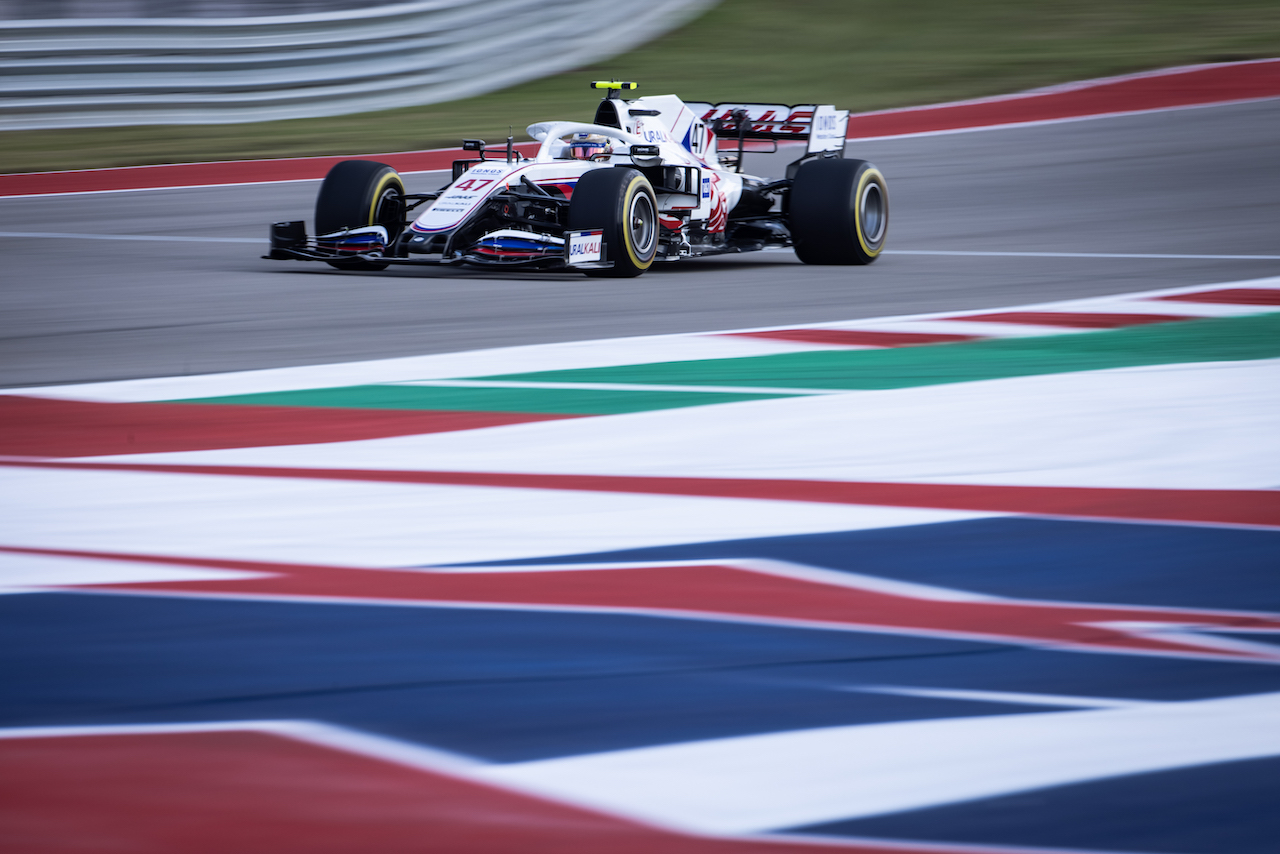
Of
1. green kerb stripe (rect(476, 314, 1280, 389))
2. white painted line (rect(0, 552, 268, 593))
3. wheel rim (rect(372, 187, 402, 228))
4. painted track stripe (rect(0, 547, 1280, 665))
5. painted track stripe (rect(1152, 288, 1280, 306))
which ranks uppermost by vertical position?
wheel rim (rect(372, 187, 402, 228))

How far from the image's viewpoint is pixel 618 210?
10.2 meters

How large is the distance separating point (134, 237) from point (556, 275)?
399cm

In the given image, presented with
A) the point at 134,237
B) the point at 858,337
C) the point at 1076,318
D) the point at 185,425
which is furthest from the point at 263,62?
the point at 185,425

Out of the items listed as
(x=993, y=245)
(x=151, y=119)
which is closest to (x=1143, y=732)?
(x=993, y=245)

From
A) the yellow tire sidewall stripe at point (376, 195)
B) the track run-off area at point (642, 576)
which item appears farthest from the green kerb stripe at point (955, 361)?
the yellow tire sidewall stripe at point (376, 195)

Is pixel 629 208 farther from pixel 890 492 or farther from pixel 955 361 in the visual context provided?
pixel 890 492

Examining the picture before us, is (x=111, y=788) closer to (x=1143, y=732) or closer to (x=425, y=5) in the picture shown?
(x=1143, y=732)

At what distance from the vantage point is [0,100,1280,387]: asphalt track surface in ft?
26.3

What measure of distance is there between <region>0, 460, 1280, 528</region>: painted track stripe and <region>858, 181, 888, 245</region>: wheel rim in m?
6.81

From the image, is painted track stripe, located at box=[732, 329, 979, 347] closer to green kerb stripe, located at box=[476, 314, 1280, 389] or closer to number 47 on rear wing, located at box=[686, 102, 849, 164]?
green kerb stripe, located at box=[476, 314, 1280, 389]

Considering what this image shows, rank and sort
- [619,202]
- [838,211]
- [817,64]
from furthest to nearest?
1. [817,64]
2. [838,211]
3. [619,202]

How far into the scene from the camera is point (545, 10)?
85.1 feet

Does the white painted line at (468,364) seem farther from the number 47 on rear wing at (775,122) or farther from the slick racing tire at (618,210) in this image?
the number 47 on rear wing at (775,122)

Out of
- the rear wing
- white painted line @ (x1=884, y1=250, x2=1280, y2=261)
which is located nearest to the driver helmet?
the rear wing
